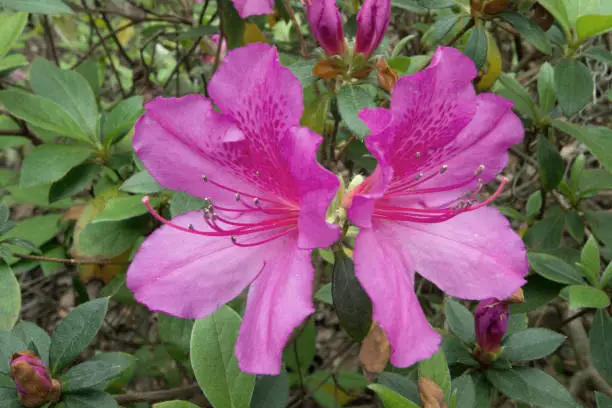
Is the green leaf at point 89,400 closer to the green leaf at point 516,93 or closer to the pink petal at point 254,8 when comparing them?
the pink petal at point 254,8

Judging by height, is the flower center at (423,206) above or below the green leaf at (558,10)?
below

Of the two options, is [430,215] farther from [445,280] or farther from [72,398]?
[72,398]

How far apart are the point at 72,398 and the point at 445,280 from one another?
66 centimetres

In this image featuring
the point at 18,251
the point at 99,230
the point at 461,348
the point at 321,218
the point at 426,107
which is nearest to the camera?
the point at 321,218

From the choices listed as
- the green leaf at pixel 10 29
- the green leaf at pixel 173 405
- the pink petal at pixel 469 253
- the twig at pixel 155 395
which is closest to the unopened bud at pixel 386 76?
the pink petal at pixel 469 253

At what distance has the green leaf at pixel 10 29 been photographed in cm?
145

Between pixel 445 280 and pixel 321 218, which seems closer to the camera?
pixel 321 218

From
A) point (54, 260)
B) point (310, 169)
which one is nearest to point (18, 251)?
point (54, 260)

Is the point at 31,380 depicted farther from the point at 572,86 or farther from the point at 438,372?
the point at 572,86

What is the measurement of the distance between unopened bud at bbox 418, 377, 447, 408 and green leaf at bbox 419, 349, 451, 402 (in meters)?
0.07

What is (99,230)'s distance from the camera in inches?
55.7

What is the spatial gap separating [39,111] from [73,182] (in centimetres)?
20

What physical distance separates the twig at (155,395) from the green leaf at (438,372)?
0.66 metres

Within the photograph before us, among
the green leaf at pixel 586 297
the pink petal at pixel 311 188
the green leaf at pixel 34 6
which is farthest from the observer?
the green leaf at pixel 34 6
